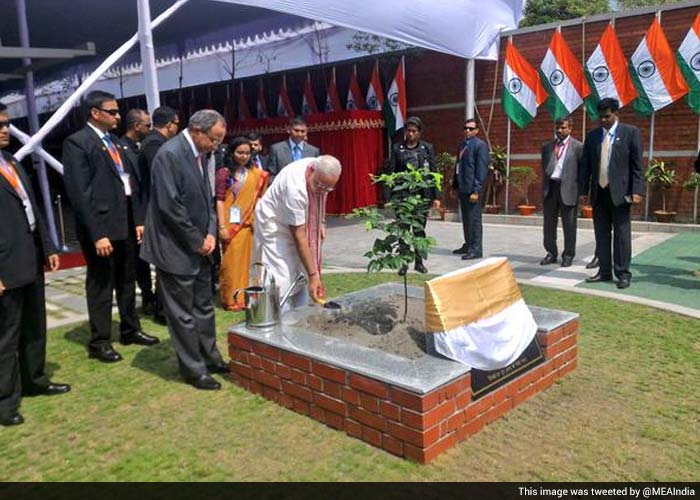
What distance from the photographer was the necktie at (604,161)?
19.9 ft

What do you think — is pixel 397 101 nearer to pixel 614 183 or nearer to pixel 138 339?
pixel 614 183

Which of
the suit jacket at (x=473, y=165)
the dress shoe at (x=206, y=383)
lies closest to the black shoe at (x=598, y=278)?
the suit jacket at (x=473, y=165)

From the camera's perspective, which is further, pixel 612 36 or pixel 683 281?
pixel 612 36

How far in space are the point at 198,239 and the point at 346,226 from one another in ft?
27.7

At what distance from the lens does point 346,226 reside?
12.0 m

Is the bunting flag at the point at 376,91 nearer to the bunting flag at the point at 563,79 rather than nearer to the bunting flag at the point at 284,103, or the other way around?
the bunting flag at the point at 284,103

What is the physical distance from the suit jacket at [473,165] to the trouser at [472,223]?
0.44ft

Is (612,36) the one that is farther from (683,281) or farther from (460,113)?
(683,281)

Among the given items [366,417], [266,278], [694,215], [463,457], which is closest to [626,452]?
[463,457]

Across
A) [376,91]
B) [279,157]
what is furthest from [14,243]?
[376,91]

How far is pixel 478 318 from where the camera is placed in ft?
10.6

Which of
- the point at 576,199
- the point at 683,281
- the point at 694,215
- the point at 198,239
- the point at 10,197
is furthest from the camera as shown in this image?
the point at 694,215

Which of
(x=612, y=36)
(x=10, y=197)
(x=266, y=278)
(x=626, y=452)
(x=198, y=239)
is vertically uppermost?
(x=612, y=36)

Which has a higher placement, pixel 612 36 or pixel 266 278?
pixel 612 36
